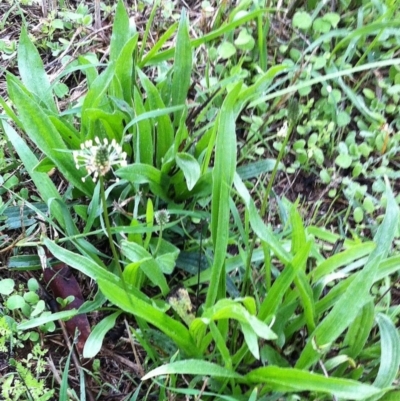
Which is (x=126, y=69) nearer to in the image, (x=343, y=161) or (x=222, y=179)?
(x=222, y=179)

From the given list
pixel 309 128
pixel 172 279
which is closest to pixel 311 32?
pixel 309 128

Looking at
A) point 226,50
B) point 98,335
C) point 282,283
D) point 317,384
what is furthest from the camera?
point 226,50

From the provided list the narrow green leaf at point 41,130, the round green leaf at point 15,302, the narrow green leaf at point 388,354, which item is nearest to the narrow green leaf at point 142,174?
the narrow green leaf at point 41,130

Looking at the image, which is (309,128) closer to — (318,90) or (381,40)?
(318,90)

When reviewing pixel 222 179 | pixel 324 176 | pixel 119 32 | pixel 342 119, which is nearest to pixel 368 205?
pixel 324 176

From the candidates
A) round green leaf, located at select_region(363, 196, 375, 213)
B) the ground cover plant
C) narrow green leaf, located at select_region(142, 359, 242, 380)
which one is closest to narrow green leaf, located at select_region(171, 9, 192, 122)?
the ground cover plant

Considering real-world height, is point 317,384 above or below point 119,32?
below

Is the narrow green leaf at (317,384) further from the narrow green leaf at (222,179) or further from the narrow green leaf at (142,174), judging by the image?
the narrow green leaf at (142,174)
